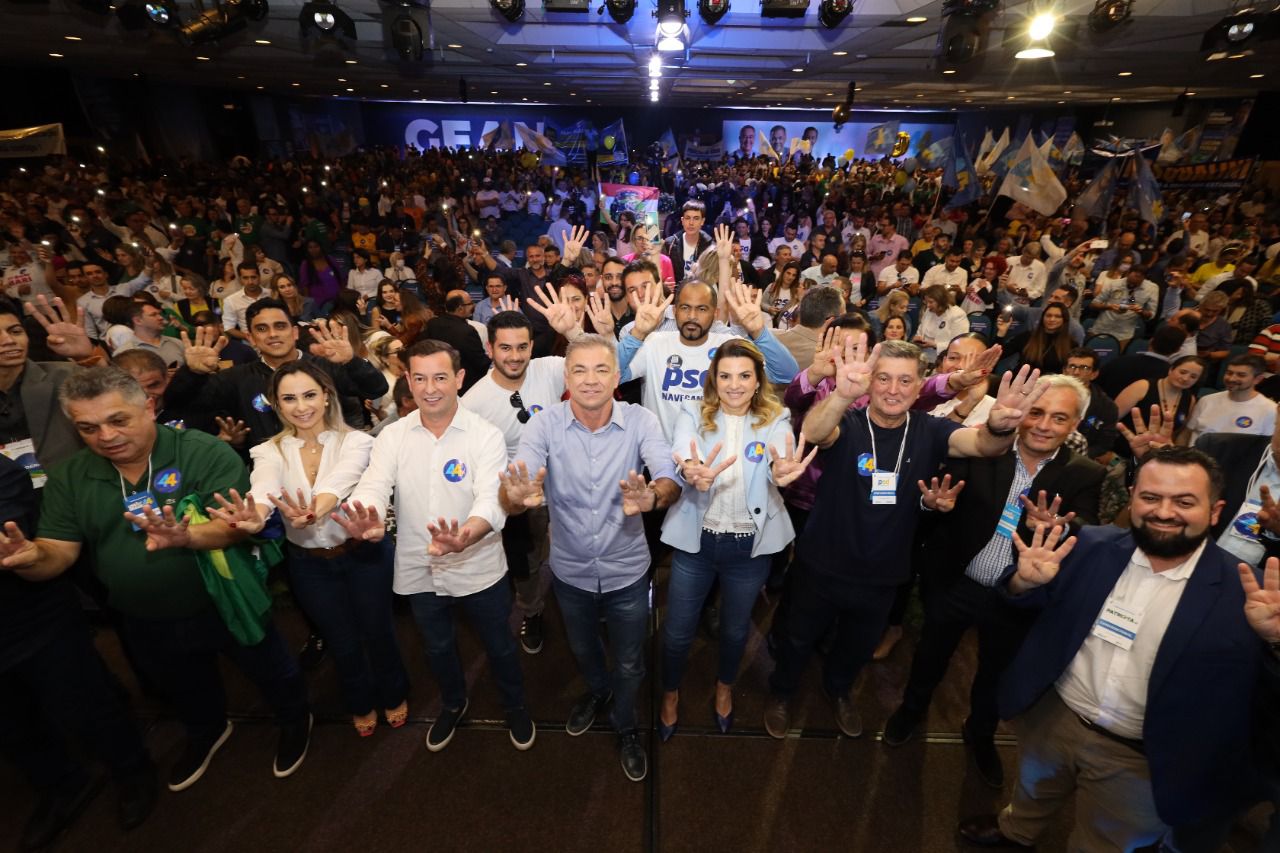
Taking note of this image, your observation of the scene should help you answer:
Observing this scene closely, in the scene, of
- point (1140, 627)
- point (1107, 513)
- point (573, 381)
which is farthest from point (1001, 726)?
point (573, 381)

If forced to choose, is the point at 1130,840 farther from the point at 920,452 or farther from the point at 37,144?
the point at 37,144

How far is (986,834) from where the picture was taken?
2453mm

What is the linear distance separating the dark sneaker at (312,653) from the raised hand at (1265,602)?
4161mm

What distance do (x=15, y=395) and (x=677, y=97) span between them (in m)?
20.3

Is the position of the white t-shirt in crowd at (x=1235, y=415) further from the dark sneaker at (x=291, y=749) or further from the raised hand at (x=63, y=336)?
the raised hand at (x=63, y=336)

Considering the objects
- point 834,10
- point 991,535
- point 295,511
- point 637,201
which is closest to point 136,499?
point 295,511

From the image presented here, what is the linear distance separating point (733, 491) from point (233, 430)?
273cm

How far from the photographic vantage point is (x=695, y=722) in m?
3.02

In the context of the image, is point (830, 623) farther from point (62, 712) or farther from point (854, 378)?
point (62, 712)

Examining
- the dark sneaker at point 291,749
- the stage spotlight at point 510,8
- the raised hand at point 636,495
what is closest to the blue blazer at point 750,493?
the raised hand at point 636,495

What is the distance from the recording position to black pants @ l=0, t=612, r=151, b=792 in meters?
2.26

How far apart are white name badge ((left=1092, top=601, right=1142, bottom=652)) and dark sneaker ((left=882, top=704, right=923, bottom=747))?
1.22 metres

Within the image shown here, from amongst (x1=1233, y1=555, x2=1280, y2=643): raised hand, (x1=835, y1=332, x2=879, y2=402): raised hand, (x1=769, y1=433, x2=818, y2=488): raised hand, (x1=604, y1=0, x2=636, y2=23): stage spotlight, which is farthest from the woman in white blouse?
(x1=604, y1=0, x2=636, y2=23): stage spotlight

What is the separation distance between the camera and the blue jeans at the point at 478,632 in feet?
8.21
